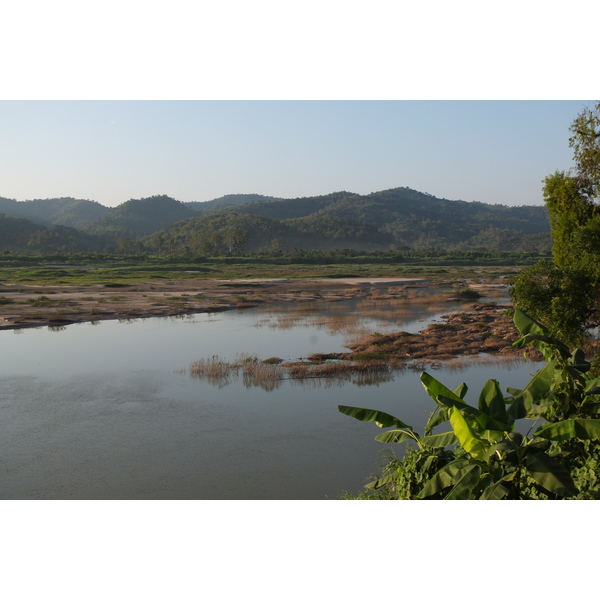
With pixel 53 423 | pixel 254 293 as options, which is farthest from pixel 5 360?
pixel 254 293

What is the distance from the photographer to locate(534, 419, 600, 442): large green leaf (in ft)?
13.4

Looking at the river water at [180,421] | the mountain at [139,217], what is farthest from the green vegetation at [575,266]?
the mountain at [139,217]

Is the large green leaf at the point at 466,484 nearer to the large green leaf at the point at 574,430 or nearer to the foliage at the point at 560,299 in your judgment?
the large green leaf at the point at 574,430

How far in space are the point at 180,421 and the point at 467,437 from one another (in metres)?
7.61

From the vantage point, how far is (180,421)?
35.8 feet

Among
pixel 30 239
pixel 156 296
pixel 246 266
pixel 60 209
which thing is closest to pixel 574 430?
pixel 156 296

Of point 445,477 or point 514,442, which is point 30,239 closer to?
point 445,477

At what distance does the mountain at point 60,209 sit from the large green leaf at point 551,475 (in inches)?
4315

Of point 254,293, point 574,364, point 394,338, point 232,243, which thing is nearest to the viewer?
point 574,364

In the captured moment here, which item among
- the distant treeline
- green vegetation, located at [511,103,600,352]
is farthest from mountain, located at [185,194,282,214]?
green vegetation, located at [511,103,600,352]

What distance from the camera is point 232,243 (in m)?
78.6

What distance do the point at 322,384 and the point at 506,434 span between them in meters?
9.01

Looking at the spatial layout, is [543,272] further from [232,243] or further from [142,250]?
[142,250]

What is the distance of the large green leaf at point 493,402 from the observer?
180 inches
